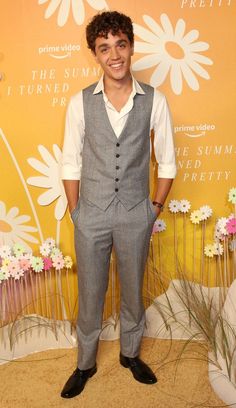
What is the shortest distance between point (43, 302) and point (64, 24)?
1.59 metres

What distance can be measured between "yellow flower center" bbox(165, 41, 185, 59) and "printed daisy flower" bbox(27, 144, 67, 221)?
0.80 m

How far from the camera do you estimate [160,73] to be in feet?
7.63

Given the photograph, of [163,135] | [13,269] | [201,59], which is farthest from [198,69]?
[13,269]

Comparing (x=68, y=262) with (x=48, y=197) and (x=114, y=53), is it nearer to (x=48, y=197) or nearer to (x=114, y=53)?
(x=48, y=197)

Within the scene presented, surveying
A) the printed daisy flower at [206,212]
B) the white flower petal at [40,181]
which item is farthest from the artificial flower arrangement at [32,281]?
the printed daisy flower at [206,212]

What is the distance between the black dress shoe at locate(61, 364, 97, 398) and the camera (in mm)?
2150

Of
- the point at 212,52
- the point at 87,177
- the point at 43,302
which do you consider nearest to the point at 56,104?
the point at 87,177

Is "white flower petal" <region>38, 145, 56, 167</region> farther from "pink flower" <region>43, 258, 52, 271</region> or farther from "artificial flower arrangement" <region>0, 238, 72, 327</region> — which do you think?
"pink flower" <region>43, 258, 52, 271</region>

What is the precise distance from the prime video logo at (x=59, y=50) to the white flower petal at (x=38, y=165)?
1.86ft

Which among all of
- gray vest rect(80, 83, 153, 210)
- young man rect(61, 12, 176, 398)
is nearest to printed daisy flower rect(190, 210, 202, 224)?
young man rect(61, 12, 176, 398)

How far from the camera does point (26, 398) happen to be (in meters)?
2.16

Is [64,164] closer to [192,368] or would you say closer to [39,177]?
[39,177]

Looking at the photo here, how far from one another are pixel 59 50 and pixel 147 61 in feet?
1.54

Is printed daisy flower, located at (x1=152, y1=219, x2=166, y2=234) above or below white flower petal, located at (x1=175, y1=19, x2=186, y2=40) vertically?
below
